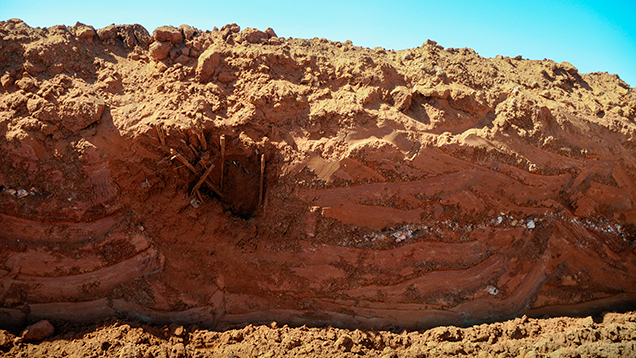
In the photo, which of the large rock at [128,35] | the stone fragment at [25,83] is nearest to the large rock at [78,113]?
the stone fragment at [25,83]

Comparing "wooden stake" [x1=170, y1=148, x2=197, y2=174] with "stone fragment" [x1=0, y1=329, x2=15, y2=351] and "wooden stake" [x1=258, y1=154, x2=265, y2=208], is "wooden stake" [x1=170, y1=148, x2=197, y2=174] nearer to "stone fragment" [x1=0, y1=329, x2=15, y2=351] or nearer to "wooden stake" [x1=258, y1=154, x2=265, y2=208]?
"wooden stake" [x1=258, y1=154, x2=265, y2=208]

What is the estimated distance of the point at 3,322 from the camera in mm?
3799

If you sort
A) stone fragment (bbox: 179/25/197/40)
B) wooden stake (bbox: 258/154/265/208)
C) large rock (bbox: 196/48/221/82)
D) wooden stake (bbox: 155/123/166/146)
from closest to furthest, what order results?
1. wooden stake (bbox: 155/123/166/146)
2. wooden stake (bbox: 258/154/265/208)
3. large rock (bbox: 196/48/221/82)
4. stone fragment (bbox: 179/25/197/40)

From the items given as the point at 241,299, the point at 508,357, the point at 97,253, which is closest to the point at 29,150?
the point at 97,253

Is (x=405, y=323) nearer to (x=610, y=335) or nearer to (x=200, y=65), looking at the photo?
(x=610, y=335)

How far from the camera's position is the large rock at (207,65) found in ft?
14.9

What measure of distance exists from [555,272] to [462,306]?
1.24 metres

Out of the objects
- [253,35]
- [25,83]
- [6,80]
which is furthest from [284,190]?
[6,80]

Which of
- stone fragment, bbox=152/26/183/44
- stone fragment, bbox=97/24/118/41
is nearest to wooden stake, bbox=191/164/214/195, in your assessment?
stone fragment, bbox=152/26/183/44

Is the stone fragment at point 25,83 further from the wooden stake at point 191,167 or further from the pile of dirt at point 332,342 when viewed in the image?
the pile of dirt at point 332,342

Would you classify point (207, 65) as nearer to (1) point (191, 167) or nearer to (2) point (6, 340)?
(1) point (191, 167)

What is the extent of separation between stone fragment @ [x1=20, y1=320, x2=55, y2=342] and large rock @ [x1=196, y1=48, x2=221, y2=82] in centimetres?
290

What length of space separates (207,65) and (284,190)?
1.70 meters

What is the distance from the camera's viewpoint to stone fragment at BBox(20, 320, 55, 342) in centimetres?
357
